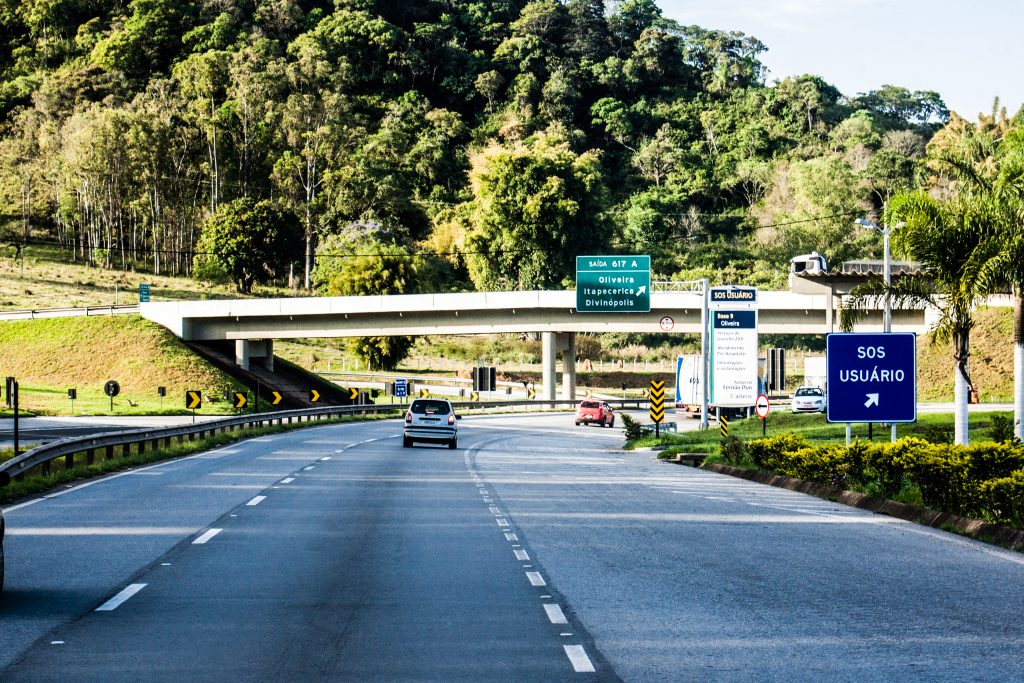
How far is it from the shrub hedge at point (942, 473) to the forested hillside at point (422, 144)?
81.7m

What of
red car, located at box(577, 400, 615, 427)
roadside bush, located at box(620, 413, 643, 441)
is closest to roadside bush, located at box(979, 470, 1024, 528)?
roadside bush, located at box(620, 413, 643, 441)

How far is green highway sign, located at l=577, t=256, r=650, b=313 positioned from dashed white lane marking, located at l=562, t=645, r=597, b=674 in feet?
192

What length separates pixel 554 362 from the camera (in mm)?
86375

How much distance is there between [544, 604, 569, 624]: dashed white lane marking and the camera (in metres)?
9.78

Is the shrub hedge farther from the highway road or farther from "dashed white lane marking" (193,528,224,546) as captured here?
"dashed white lane marking" (193,528,224,546)

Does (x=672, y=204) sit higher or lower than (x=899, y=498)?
higher

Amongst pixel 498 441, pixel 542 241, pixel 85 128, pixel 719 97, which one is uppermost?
pixel 719 97

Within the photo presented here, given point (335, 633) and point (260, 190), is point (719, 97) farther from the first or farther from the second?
point (335, 633)

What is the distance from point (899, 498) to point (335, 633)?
12719 mm

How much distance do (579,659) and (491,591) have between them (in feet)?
10.0

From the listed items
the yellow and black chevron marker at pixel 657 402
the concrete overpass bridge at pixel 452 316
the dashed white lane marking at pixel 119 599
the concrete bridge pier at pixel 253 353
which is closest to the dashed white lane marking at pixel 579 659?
the dashed white lane marking at pixel 119 599

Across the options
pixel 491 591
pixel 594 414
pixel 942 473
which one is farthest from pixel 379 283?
pixel 491 591

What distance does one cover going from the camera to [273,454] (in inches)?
1459

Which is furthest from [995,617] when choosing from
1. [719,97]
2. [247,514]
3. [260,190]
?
[719,97]
